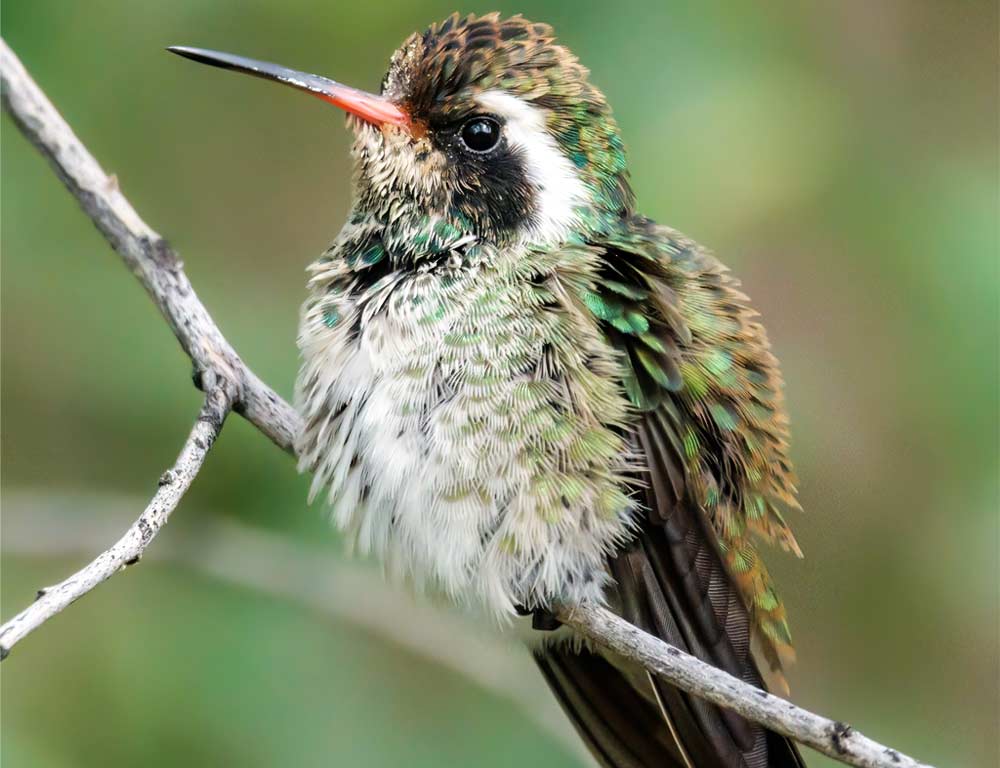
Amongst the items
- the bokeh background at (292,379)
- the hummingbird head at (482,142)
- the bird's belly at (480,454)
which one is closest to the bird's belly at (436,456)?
the bird's belly at (480,454)

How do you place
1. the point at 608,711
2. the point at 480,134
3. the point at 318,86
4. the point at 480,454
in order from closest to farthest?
1. the point at 480,454
2. the point at 318,86
3. the point at 480,134
4. the point at 608,711

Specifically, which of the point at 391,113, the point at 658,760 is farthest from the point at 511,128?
the point at 658,760

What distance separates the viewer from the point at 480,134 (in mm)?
2354

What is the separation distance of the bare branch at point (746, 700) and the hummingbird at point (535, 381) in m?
0.22

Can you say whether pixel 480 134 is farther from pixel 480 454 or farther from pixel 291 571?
pixel 291 571

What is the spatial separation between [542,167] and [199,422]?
0.86 metres

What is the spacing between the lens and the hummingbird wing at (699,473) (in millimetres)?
2221

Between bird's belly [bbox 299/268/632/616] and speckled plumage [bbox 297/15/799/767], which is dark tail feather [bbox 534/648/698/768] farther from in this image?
bird's belly [bbox 299/268/632/616]

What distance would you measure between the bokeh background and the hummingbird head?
57 cm

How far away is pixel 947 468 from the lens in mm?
3072

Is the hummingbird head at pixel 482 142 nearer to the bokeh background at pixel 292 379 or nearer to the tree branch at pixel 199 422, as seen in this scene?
the tree branch at pixel 199 422

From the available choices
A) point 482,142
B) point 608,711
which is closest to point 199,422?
point 482,142

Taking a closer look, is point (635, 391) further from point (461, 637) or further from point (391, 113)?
point (461, 637)

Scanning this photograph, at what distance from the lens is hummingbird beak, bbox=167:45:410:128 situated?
2076mm
